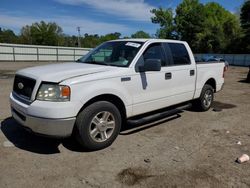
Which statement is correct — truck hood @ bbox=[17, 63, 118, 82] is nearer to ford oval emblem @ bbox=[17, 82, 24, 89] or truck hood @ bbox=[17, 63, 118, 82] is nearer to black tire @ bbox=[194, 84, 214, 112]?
ford oval emblem @ bbox=[17, 82, 24, 89]

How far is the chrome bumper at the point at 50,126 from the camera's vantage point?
11.7 feet

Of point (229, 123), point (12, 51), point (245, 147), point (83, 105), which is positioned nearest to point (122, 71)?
point (83, 105)

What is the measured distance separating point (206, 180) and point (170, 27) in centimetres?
5932

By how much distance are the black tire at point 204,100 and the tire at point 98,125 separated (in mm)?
3103

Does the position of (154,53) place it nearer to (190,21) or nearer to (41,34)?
(190,21)

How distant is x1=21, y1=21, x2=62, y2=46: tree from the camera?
232ft

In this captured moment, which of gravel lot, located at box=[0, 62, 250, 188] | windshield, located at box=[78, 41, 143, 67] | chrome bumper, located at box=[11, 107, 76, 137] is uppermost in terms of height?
windshield, located at box=[78, 41, 143, 67]

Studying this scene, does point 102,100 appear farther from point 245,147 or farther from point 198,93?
point 198,93

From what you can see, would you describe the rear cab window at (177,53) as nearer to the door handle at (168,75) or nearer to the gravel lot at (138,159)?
the door handle at (168,75)

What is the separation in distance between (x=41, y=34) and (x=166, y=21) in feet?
117

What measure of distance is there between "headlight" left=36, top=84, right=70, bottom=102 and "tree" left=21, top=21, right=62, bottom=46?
234 feet

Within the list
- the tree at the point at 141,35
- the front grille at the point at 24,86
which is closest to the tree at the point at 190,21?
the tree at the point at 141,35

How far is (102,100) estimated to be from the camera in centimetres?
418

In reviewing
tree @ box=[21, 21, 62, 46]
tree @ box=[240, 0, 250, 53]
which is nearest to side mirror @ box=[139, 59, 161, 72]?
tree @ box=[240, 0, 250, 53]
